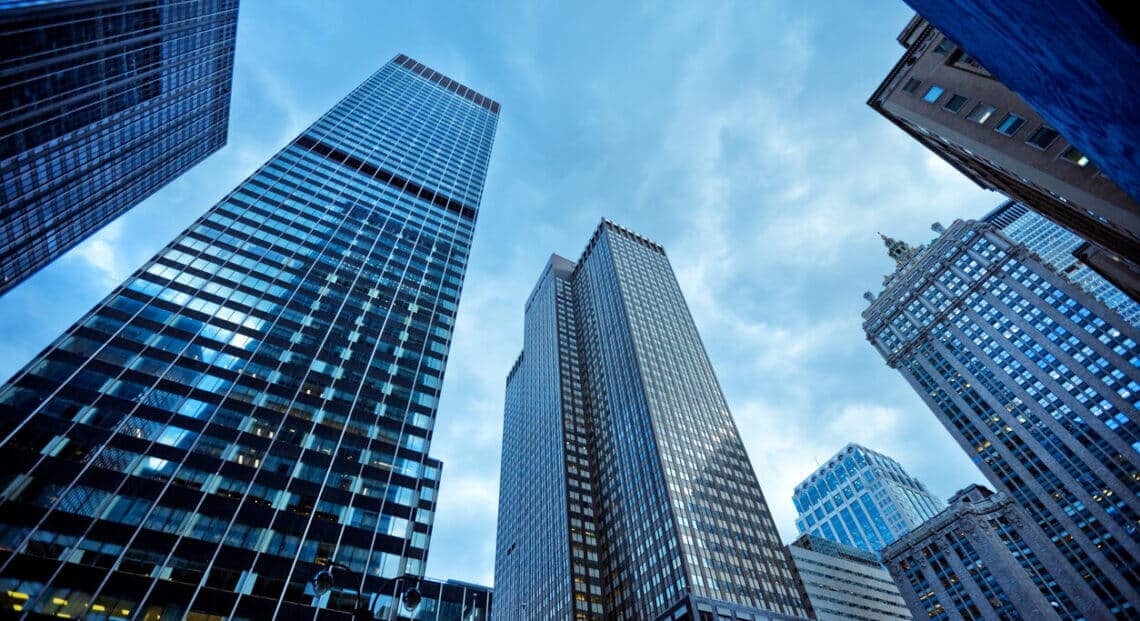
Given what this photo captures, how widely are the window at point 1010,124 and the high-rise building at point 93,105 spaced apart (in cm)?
9791

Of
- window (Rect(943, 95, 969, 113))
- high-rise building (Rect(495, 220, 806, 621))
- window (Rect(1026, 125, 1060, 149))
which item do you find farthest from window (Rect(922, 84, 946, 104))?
high-rise building (Rect(495, 220, 806, 621))

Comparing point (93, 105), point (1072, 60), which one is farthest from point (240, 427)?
point (93, 105)

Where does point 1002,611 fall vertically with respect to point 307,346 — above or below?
below

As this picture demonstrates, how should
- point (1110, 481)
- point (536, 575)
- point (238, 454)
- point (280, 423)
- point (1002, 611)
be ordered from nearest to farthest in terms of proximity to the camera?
1. point (238, 454)
2. point (280, 423)
3. point (1110, 481)
4. point (1002, 611)
5. point (536, 575)

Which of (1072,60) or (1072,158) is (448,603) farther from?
(1072,158)

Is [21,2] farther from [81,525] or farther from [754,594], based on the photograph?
[754,594]

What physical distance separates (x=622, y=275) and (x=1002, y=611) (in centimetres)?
10497

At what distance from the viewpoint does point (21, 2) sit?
55500mm

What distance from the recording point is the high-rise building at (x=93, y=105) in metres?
62.9

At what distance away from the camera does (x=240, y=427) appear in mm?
46656

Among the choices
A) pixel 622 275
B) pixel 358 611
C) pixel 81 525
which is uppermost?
pixel 622 275

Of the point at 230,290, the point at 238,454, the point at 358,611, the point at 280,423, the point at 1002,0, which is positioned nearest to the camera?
the point at 1002,0

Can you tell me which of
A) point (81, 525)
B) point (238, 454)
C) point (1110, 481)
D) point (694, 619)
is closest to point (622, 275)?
point (694, 619)

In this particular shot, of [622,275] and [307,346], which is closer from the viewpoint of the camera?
[307,346]
